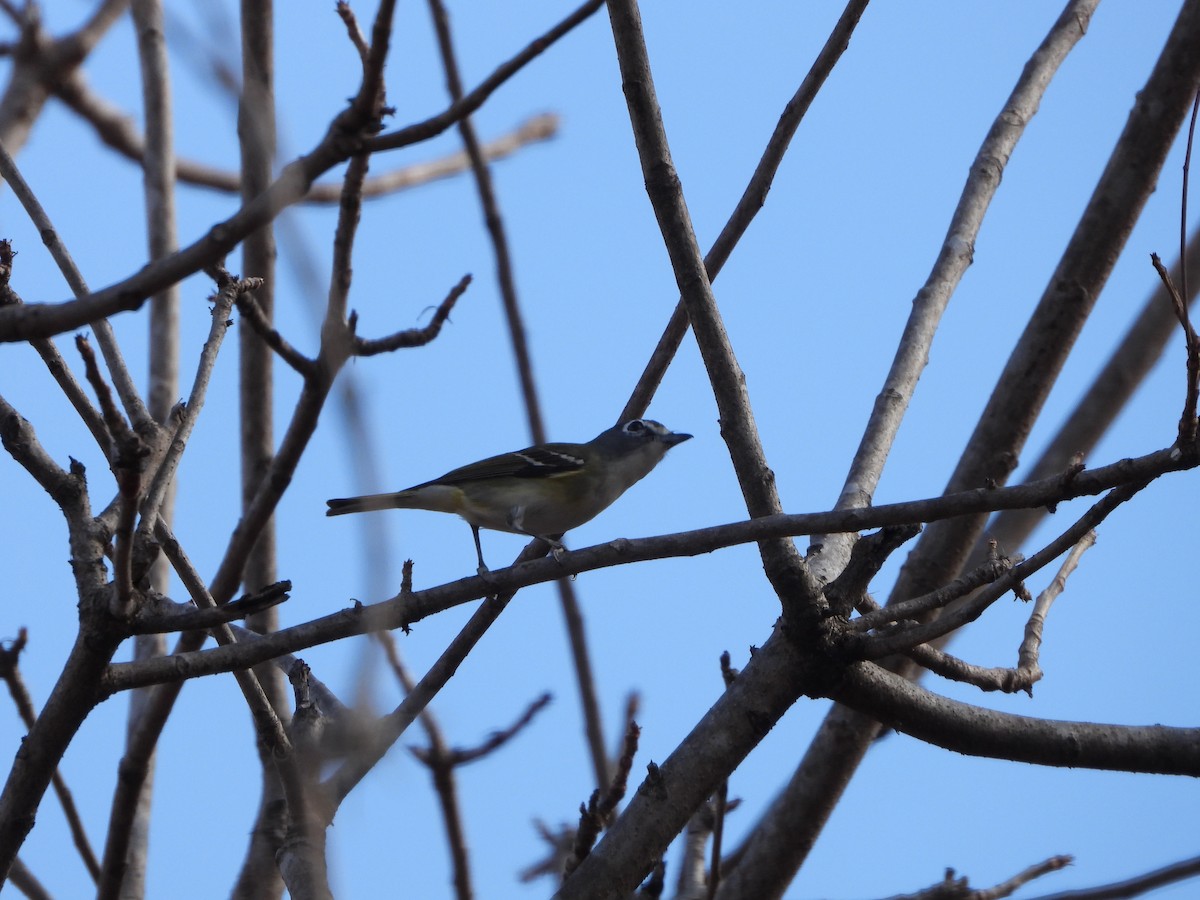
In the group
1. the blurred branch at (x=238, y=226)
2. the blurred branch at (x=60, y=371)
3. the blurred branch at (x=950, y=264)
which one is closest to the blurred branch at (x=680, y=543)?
the blurred branch at (x=60, y=371)

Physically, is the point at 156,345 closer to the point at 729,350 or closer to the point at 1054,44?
the point at 729,350

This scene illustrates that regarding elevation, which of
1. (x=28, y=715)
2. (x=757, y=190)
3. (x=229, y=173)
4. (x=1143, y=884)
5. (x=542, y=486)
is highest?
(x=229, y=173)

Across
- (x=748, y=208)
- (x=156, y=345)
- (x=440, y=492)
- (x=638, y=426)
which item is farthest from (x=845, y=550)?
(x=156, y=345)

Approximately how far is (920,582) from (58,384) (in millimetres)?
3431

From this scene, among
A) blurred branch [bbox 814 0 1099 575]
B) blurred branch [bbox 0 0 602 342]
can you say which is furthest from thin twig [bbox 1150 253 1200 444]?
blurred branch [bbox 814 0 1099 575]

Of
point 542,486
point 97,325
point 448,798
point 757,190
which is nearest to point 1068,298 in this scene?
point 757,190

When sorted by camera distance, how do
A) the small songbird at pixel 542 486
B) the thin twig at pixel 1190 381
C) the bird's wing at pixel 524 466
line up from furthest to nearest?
1. the bird's wing at pixel 524 466
2. the small songbird at pixel 542 486
3. the thin twig at pixel 1190 381

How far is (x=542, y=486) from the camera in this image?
6.32 meters

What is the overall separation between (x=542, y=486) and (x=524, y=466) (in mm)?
260

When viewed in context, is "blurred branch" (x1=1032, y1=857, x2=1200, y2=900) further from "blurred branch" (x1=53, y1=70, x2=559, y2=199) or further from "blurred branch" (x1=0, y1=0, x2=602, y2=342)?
"blurred branch" (x1=53, y1=70, x2=559, y2=199)

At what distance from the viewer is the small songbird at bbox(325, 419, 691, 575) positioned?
616 cm

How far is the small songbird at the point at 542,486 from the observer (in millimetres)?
6156

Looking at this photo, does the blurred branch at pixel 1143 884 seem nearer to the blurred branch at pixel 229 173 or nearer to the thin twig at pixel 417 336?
the thin twig at pixel 417 336

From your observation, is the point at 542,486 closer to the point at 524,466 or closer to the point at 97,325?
the point at 524,466
